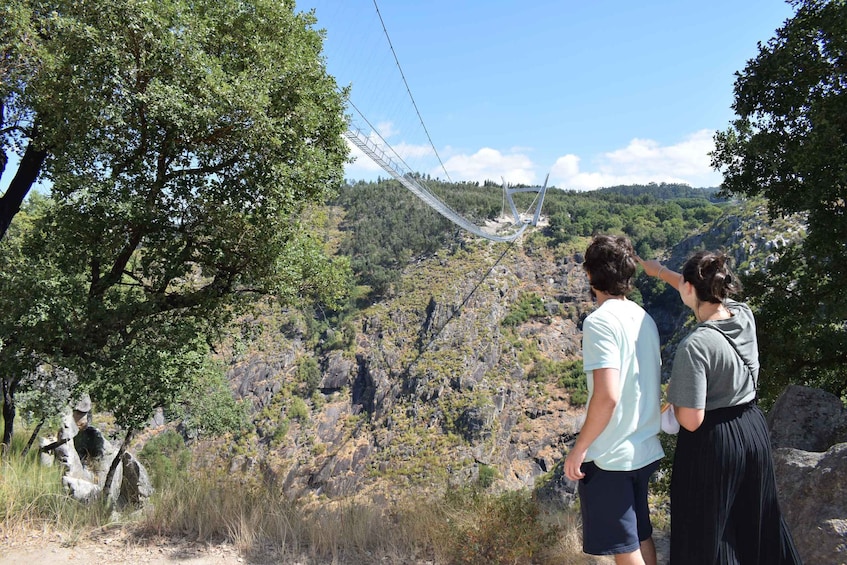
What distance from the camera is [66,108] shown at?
3.56 meters

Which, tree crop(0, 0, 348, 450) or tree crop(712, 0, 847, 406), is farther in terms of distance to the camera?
tree crop(712, 0, 847, 406)

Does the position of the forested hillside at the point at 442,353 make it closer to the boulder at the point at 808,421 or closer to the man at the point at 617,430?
the boulder at the point at 808,421

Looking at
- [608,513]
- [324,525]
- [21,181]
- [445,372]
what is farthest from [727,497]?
[445,372]

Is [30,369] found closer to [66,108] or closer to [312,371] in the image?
[66,108]

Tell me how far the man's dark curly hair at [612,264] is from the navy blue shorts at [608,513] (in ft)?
1.71

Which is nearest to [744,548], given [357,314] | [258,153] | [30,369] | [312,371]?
[258,153]

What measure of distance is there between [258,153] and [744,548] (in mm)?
3526

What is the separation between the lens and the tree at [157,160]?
3.52m

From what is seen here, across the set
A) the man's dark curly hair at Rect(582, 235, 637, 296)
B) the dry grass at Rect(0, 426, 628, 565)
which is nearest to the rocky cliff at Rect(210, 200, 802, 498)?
the dry grass at Rect(0, 426, 628, 565)

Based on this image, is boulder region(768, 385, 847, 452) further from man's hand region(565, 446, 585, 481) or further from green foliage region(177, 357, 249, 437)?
green foliage region(177, 357, 249, 437)

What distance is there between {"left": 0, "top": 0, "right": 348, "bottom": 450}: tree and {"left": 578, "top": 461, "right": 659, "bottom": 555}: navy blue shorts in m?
2.96

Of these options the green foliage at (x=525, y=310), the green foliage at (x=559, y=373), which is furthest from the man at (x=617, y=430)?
Result: the green foliage at (x=525, y=310)

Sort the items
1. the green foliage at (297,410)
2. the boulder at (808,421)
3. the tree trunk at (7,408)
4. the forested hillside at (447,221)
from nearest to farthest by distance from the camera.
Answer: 1. the boulder at (808,421)
2. the tree trunk at (7,408)
3. the green foliage at (297,410)
4. the forested hillside at (447,221)

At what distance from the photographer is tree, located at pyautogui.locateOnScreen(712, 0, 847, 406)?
4.23 m
